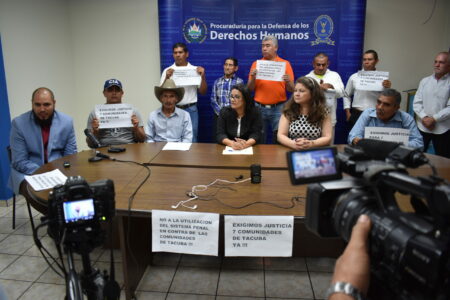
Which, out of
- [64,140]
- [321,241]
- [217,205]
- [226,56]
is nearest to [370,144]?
[217,205]

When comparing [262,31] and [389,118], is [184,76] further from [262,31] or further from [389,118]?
[389,118]

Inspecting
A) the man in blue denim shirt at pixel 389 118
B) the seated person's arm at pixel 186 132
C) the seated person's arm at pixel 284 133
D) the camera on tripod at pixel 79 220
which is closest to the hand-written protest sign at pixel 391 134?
the man in blue denim shirt at pixel 389 118

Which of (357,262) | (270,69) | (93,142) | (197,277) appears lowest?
(197,277)

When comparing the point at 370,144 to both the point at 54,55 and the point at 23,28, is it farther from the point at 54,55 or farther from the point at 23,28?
the point at 54,55

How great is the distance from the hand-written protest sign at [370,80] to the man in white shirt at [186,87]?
71.5 inches

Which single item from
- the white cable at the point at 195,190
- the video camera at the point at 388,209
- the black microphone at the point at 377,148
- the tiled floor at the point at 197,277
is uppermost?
the black microphone at the point at 377,148

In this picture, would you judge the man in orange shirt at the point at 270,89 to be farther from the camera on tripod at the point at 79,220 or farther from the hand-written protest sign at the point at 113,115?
the camera on tripod at the point at 79,220

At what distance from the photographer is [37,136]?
2.78 m

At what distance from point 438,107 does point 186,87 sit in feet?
9.23

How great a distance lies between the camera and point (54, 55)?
4.67 metres

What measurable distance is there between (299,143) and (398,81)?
9.10 feet

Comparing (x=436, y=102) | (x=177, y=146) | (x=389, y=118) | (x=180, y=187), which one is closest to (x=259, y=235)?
(x=180, y=187)

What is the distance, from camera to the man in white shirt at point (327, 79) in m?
3.97

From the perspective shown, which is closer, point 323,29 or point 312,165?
point 312,165
